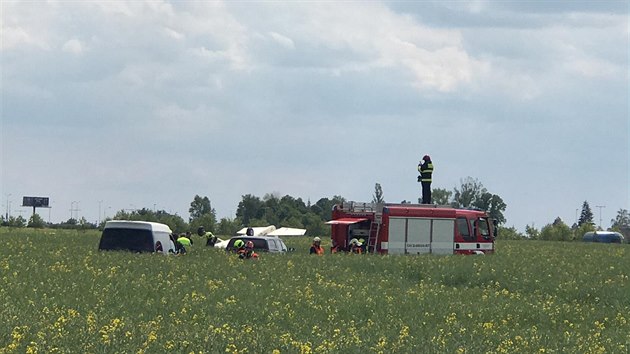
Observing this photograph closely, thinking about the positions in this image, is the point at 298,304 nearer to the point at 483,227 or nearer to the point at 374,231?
the point at 374,231

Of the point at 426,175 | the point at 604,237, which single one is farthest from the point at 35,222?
the point at 604,237

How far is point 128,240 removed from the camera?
1407 inches

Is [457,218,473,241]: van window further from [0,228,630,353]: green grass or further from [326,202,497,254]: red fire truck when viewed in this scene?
[0,228,630,353]: green grass

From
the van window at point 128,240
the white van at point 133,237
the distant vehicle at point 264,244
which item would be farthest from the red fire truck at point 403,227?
the van window at point 128,240

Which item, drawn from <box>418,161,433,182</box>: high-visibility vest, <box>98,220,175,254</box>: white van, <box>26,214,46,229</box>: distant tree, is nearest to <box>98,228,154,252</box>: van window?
<box>98,220,175,254</box>: white van

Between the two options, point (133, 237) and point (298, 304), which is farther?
point (133, 237)

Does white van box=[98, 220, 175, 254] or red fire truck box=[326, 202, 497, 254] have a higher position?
red fire truck box=[326, 202, 497, 254]

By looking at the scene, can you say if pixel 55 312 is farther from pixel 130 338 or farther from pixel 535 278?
pixel 535 278

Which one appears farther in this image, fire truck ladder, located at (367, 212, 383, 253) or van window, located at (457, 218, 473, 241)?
van window, located at (457, 218, 473, 241)

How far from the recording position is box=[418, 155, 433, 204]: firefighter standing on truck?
4725cm

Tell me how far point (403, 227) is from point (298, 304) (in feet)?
70.0

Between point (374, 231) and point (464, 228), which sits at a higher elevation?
point (464, 228)

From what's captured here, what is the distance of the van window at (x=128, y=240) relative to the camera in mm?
35500

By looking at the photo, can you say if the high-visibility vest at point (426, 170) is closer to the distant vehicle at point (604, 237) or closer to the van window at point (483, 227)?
the van window at point (483, 227)
